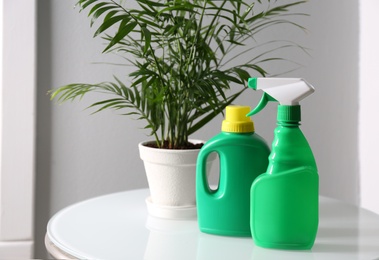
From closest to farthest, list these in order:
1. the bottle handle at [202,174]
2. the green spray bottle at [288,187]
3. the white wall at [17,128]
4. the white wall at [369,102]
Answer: the green spray bottle at [288,187] → the bottle handle at [202,174] → the white wall at [17,128] → the white wall at [369,102]

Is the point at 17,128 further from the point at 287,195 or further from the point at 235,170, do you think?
the point at 287,195

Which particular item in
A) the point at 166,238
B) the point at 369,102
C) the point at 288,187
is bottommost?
the point at 166,238

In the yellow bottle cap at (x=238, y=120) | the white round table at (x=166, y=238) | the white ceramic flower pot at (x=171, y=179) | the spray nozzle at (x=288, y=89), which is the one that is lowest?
the white round table at (x=166, y=238)

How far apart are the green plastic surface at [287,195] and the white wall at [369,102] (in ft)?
3.26

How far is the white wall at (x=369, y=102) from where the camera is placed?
1967 millimetres

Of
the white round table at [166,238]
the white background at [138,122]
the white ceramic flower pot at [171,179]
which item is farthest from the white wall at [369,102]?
the white ceramic flower pot at [171,179]

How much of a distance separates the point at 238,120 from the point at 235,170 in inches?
3.3

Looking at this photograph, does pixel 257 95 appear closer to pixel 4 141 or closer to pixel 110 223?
pixel 4 141

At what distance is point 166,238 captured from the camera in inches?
44.5

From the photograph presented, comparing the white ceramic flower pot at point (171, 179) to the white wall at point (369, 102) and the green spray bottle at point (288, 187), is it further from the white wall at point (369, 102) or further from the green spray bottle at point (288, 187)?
the white wall at point (369, 102)

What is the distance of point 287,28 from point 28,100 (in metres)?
0.78

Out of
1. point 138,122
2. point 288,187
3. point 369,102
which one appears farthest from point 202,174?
point 369,102

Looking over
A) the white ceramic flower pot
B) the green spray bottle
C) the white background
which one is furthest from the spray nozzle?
the white background

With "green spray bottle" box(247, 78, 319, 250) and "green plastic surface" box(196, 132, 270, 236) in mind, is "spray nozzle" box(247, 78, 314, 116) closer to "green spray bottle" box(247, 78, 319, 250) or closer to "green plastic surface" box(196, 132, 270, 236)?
"green spray bottle" box(247, 78, 319, 250)
